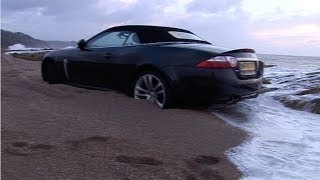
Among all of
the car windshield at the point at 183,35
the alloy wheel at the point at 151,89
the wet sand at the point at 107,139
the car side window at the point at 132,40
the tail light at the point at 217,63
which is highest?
the car windshield at the point at 183,35

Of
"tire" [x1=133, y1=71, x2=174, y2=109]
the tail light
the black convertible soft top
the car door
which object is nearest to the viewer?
the tail light

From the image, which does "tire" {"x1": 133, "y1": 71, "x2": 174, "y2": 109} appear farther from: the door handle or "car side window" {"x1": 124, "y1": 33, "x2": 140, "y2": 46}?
the door handle

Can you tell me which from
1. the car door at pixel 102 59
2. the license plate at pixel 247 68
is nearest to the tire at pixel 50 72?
the car door at pixel 102 59

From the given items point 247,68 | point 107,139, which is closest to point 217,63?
point 247,68

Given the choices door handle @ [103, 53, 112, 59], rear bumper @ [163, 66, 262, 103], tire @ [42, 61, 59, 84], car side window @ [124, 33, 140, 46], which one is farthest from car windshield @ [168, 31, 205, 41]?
tire @ [42, 61, 59, 84]

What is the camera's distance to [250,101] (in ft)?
29.6

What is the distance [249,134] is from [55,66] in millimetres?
4507

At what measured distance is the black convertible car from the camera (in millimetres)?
6793

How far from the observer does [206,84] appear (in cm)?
677

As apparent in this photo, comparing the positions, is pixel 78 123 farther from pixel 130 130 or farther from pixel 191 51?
pixel 191 51

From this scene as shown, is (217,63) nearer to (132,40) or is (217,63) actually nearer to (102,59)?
(132,40)

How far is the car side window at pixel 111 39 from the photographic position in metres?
7.97

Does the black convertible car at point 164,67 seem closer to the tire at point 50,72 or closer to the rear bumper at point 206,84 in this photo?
the rear bumper at point 206,84

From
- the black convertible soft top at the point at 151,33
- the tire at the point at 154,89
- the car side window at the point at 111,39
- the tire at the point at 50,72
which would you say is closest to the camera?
the tire at the point at 154,89
